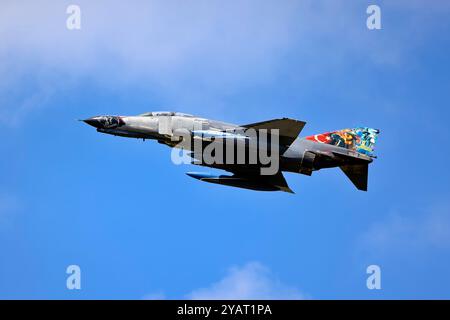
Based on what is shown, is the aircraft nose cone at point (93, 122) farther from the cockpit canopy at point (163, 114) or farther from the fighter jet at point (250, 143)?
the cockpit canopy at point (163, 114)

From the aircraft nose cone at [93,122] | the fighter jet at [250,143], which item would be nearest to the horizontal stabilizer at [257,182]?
the fighter jet at [250,143]

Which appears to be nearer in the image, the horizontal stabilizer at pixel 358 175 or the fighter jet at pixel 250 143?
the fighter jet at pixel 250 143

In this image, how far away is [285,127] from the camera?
36375mm

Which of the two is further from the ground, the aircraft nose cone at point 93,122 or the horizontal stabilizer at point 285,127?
the aircraft nose cone at point 93,122

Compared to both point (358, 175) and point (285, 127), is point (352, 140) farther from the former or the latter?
point (285, 127)

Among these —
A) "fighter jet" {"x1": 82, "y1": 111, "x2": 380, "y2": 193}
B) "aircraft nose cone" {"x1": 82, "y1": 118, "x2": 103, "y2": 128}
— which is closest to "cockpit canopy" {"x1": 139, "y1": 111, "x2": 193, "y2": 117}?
"fighter jet" {"x1": 82, "y1": 111, "x2": 380, "y2": 193}

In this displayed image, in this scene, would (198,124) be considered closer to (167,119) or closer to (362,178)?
(167,119)

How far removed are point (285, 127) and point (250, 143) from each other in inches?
68.6

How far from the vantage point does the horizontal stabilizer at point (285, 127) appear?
3584 centimetres

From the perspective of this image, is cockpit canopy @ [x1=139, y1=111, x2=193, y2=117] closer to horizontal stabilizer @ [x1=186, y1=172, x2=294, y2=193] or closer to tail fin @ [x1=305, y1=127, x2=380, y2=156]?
horizontal stabilizer @ [x1=186, y1=172, x2=294, y2=193]

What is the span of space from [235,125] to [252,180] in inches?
135

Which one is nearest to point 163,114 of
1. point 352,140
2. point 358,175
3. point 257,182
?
point 257,182

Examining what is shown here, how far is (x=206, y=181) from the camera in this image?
39.1m
